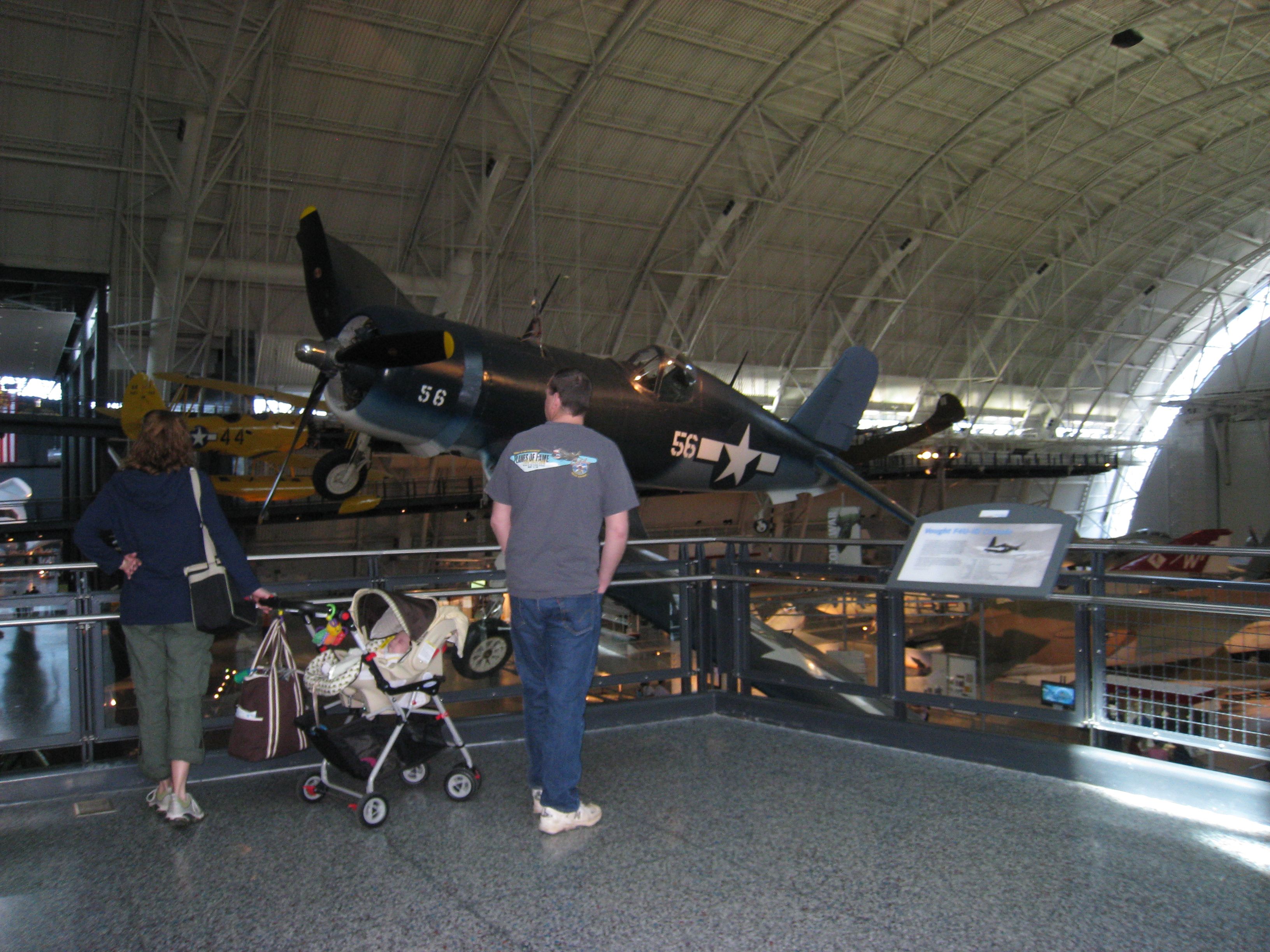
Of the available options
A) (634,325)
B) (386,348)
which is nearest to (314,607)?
(386,348)

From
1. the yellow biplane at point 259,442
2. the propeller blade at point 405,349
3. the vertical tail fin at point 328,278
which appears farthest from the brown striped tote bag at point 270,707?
the yellow biplane at point 259,442

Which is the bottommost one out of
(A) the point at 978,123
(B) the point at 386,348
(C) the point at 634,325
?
(B) the point at 386,348

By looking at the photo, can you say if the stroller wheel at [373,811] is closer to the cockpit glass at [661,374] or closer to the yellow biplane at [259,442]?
the cockpit glass at [661,374]

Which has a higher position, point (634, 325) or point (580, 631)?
point (634, 325)

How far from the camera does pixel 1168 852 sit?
278cm

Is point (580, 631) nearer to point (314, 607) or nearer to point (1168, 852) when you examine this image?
point (314, 607)

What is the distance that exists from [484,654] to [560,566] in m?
1.92

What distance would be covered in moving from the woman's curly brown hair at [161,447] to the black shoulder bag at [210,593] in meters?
0.08

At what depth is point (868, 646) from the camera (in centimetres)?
459

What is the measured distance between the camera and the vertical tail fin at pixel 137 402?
48.9 ft

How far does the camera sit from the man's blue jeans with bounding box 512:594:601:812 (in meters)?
3.05

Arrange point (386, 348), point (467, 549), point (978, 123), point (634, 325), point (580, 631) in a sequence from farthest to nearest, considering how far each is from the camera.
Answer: point (634, 325)
point (978, 123)
point (386, 348)
point (467, 549)
point (580, 631)

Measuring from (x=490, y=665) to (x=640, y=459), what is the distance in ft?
15.8

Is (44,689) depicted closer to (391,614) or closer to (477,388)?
(391,614)
